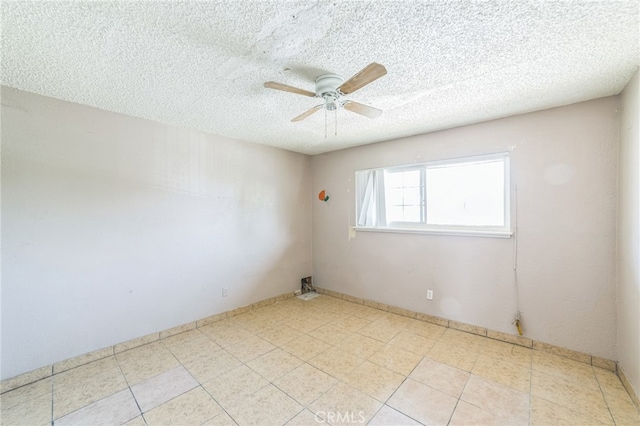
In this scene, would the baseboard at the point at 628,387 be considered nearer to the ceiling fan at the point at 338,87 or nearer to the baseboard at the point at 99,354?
the ceiling fan at the point at 338,87

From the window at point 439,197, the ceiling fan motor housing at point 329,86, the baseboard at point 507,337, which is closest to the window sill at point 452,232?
the window at point 439,197

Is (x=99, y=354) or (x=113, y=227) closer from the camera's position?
(x=99, y=354)

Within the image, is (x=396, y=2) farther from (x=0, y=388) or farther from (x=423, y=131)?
(x=0, y=388)

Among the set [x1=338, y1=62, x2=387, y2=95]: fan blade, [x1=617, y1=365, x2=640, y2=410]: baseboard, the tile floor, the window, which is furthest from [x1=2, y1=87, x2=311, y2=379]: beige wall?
[x1=617, y1=365, x2=640, y2=410]: baseboard

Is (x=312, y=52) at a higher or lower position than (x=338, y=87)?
higher

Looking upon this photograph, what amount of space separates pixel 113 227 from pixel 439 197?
359cm

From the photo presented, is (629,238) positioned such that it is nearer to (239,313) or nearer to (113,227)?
(239,313)

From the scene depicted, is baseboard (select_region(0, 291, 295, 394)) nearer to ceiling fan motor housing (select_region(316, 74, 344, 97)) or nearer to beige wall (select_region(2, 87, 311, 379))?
beige wall (select_region(2, 87, 311, 379))

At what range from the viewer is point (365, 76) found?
59.4 inches

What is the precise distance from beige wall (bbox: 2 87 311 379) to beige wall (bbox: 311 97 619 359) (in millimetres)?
2227

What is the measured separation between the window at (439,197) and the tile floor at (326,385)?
4.17 feet

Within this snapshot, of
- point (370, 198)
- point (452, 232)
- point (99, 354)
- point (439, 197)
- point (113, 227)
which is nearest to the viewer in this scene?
point (99, 354)

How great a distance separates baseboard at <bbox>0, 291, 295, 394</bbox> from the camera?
6.60 feet

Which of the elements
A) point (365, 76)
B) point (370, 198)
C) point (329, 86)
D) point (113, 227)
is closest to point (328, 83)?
point (329, 86)
